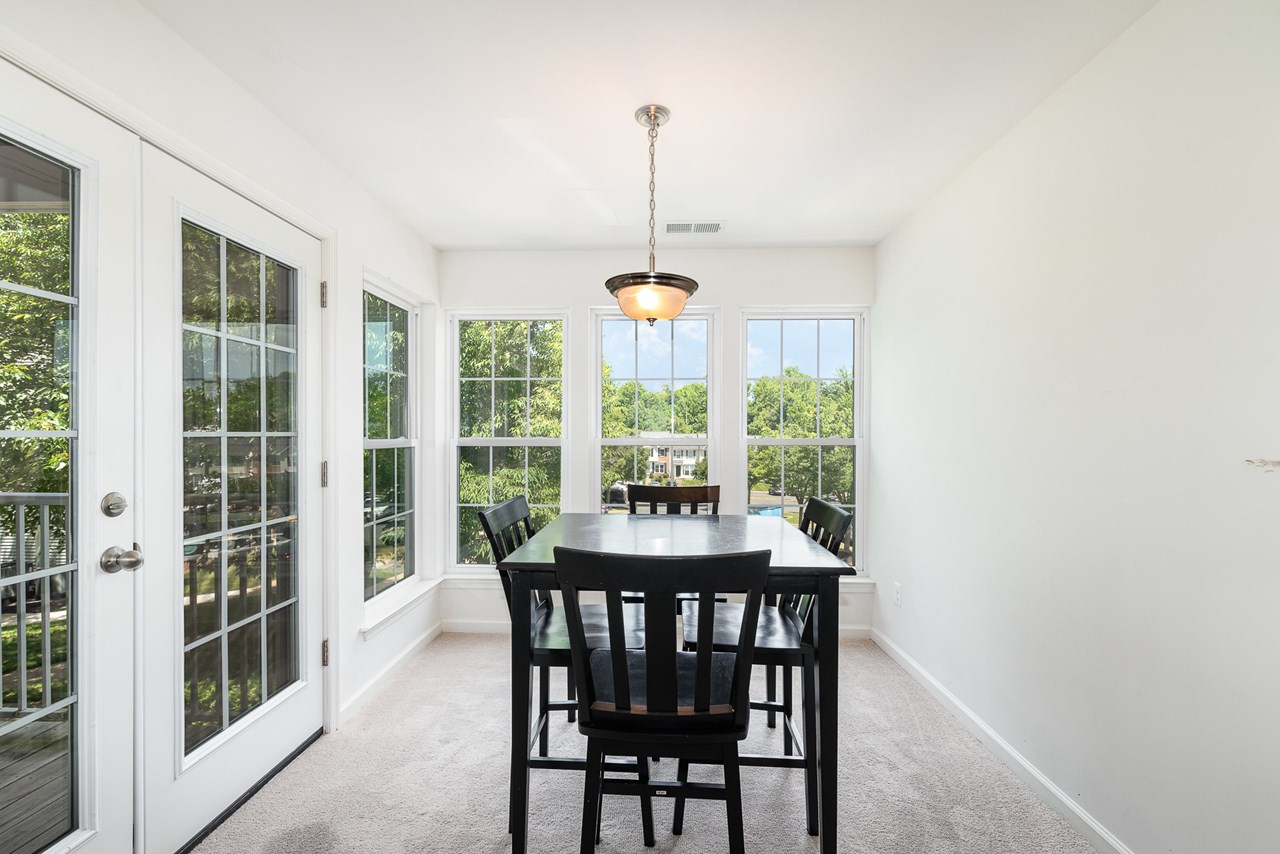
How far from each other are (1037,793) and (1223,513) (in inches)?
49.2

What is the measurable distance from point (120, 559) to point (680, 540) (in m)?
1.61

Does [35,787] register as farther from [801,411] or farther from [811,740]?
[801,411]

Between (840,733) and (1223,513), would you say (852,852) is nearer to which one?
(840,733)

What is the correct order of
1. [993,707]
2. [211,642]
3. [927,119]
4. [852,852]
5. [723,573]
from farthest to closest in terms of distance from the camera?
[993,707] < [927,119] < [211,642] < [852,852] < [723,573]

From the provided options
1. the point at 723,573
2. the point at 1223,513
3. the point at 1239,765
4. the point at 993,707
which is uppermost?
the point at 1223,513

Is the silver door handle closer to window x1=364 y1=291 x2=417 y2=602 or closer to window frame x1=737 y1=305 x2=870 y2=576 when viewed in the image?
window x1=364 y1=291 x2=417 y2=602

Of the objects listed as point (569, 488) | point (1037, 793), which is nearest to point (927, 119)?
point (1037, 793)

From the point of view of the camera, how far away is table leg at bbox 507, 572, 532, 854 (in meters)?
1.84

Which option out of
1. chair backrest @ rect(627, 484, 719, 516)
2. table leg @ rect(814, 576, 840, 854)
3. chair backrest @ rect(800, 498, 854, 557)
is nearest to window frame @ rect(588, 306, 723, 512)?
chair backrest @ rect(627, 484, 719, 516)

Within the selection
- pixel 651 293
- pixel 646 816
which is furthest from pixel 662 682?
pixel 651 293

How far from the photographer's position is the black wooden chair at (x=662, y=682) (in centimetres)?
147

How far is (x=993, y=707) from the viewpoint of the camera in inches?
98.7

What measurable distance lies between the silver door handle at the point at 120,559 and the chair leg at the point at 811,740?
6.33 ft

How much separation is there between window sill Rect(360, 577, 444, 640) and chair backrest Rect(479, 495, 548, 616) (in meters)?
0.93
